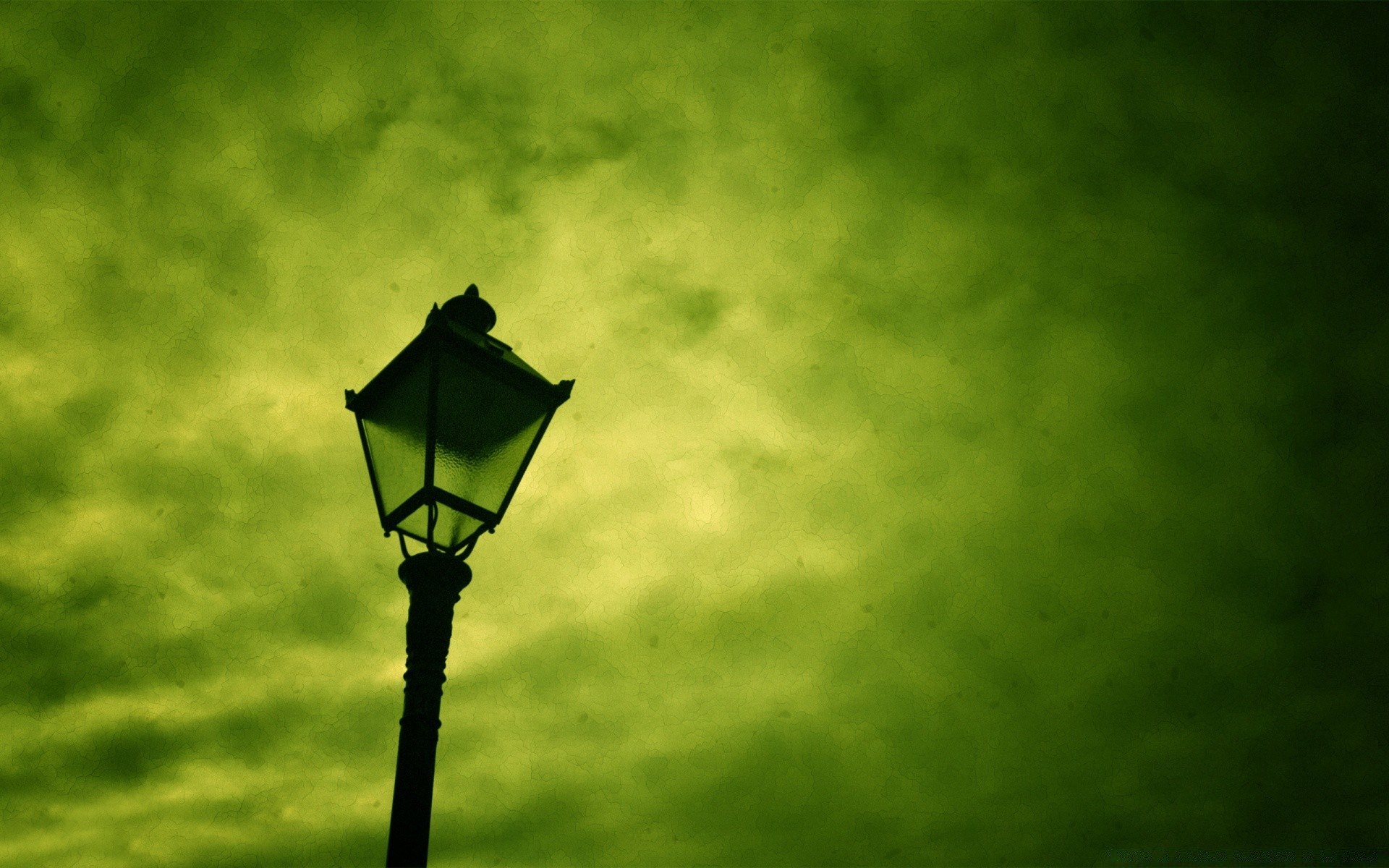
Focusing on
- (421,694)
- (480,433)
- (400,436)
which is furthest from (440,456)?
(421,694)

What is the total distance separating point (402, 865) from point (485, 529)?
1616 mm

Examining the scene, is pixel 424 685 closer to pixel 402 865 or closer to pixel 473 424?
pixel 402 865

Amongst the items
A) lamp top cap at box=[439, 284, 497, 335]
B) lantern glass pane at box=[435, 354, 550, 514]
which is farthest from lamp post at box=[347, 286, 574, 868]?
lamp top cap at box=[439, 284, 497, 335]

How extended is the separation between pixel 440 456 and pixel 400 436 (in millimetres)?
358

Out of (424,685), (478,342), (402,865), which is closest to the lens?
(402,865)

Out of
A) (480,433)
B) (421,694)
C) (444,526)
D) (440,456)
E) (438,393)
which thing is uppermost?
(438,393)

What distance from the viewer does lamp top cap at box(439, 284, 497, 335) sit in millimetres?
5242

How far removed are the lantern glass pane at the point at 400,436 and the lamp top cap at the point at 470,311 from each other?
0.68m

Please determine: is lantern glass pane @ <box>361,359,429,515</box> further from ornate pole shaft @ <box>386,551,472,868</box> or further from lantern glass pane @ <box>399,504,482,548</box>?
ornate pole shaft @ <box>386,551,472,868</box>

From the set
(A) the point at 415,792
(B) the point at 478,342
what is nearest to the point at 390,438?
(B) the point at 478,342

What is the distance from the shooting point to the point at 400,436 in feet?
15.2

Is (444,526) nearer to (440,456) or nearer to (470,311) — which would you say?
(440,456)

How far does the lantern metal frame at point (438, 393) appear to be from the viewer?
14.5 feet

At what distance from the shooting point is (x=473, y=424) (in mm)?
4555
